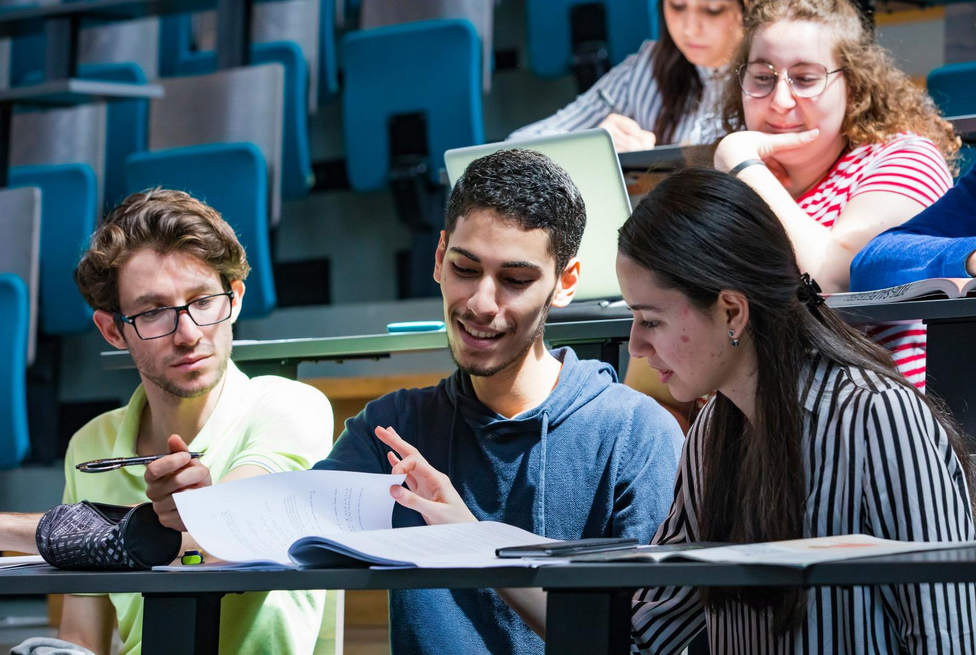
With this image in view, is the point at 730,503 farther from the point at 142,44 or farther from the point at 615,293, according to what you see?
the point at 142,44

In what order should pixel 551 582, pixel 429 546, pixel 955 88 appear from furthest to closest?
pixel 955 88
pixel 429 546
pixel 551 582

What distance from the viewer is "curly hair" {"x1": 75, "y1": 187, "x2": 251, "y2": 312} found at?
157 cm

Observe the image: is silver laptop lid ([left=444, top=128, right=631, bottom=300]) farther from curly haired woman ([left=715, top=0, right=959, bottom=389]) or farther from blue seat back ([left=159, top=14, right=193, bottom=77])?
blue seat back ([left=159, top=14, right=193, bottom=77])

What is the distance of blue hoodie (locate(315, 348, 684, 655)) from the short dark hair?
166 mm

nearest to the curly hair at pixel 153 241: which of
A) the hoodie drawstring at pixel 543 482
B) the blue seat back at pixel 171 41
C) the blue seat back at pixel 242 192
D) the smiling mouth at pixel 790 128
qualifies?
the hoodie drawstring at pixel 543 482

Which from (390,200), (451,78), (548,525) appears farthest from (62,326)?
(548,525)

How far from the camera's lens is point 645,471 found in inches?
50.5

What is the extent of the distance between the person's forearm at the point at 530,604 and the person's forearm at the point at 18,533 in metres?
0.55

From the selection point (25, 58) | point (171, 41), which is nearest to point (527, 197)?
point (171, 41)

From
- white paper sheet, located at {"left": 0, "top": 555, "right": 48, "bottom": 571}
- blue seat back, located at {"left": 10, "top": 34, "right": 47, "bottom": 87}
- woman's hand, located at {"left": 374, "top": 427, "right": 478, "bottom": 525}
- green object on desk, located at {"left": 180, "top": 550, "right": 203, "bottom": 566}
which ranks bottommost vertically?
white paper sheet, located at {"left": 0, "top": 555, "right": 48, "bottom": 571}

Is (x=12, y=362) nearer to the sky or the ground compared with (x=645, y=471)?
nearer to the sky

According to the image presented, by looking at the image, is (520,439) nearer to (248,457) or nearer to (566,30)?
(248,457)

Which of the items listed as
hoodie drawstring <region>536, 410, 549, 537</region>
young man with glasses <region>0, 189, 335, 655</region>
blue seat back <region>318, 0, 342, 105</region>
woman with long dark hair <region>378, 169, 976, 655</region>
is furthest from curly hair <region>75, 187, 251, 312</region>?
blue seat back <region>318, 0, 342, 105</region>

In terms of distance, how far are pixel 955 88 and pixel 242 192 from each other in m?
1.54
